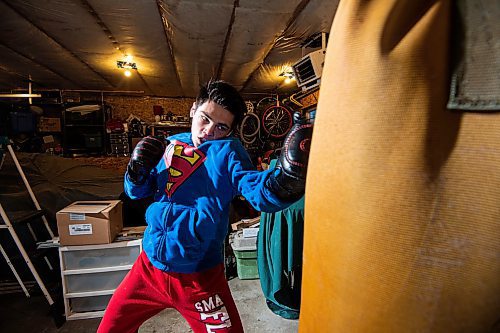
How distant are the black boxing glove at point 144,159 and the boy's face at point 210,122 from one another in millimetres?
195

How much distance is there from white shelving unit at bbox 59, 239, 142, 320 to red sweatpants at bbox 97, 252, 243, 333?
1212 millimetres

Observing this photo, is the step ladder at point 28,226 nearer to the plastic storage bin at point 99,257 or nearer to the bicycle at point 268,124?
the plastic storage bin at point 99,257

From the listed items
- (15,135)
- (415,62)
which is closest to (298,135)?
(415,62)

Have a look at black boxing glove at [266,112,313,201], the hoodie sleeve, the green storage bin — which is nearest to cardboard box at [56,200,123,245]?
the green storage bin

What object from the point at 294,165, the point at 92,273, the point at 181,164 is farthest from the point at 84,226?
the point at 294,165

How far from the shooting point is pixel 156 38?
11.1 feet

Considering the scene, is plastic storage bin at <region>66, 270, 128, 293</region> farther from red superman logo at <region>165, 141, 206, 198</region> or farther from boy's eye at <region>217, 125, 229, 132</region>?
boy's eye at <region>217, 125, 229, 132</region>

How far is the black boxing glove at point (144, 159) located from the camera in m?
1.22

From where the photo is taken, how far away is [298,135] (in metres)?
0.82

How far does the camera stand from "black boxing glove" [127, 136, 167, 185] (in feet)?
4.00

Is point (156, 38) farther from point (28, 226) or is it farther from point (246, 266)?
point (246, 266)

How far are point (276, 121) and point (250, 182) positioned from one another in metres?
5.22

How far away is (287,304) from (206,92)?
194 centimetres

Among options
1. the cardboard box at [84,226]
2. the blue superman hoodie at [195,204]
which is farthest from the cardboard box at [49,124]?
the blue superman hoodie at [195,204]
